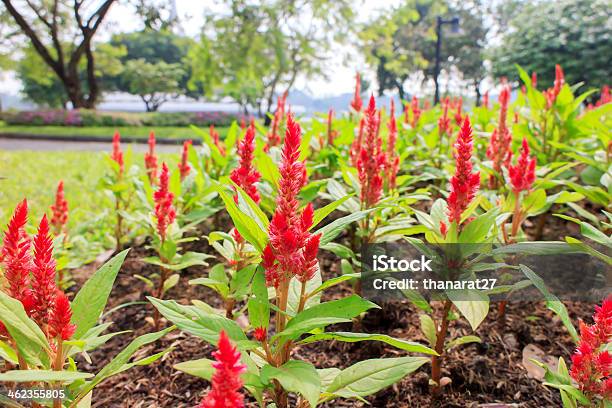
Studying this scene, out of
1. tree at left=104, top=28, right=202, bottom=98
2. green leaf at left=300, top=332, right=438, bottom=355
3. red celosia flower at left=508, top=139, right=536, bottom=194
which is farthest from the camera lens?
tree at left=104, top=28, right=202, bottom=98

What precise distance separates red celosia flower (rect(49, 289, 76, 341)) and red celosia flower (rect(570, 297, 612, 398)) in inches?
55.4

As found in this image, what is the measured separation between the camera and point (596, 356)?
1240mm

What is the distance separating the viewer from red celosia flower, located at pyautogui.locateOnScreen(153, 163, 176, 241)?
2.07 meters

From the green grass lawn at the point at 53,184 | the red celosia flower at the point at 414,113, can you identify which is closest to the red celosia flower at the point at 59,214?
the green grass lawn at the point at 53,184

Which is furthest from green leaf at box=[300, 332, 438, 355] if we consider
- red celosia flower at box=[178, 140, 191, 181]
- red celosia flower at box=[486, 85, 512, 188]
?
red celosia flower at box=[178, 140, 191, 181]

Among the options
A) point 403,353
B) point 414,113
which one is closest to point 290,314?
point 403,353

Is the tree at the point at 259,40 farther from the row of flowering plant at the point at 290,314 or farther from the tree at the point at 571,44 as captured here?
the row of flowering plant at the point at 290,314

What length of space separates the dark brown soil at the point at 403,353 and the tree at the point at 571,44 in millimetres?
28760

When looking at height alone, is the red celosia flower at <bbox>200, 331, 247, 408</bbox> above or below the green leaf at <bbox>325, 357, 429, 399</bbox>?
above

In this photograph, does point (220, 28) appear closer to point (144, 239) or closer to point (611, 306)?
point (144, 239)

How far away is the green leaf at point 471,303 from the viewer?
1446 millimetres

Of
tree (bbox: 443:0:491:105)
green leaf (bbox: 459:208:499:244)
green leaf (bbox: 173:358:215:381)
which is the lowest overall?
green leaf (bbox: 173:358:215:381)

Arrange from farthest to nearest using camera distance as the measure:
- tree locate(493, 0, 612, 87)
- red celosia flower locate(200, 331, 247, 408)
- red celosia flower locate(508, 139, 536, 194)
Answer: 1. tree locate(493, 0, 612, 87)
2. red celosia flower locate(508, 139, 536, 194)
3. red celosia flower locate(200, 331, 247, 408)

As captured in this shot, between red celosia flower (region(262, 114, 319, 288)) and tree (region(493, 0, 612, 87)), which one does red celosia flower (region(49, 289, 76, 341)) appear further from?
tree (region(493, 0, 612, 87))
